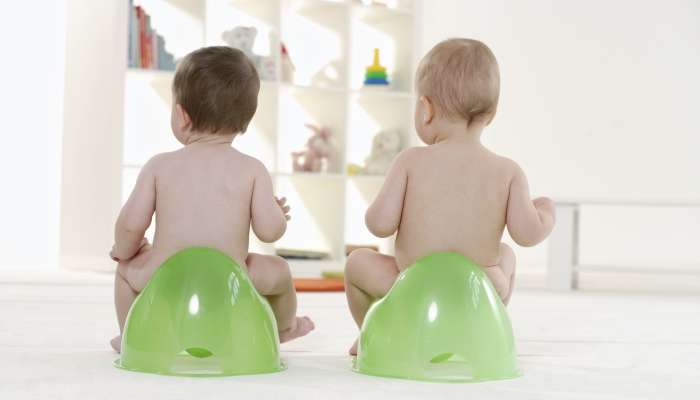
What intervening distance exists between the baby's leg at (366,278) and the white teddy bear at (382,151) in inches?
95.4

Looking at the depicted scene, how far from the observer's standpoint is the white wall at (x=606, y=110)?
188 inches

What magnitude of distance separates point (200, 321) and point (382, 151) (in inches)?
110

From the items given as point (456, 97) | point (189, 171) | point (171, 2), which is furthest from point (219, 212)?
point (171, 2)

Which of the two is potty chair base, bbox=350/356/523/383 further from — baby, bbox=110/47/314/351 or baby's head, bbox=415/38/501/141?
baby's head, bbox=415/38/501/141

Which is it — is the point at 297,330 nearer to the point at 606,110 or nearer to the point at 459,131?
the point at 459,131

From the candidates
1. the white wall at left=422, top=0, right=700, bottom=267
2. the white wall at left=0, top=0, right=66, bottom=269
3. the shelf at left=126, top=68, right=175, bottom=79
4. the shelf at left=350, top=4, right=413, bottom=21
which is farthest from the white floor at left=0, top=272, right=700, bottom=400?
the white wall at left=422, top=0, right=700, bottom=267

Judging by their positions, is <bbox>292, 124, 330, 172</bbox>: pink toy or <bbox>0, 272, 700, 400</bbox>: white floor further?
<bbox>292, 124, 330, 172</bbox>: pink toy

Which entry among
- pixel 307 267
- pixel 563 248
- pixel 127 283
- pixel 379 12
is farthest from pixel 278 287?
pixel 379 12

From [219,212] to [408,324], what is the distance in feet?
1.12

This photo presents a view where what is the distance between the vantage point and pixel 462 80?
3.95ft

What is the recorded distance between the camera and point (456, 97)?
121cm

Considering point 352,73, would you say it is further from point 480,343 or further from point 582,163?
point 480,343

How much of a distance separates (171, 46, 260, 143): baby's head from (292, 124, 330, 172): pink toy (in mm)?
2402

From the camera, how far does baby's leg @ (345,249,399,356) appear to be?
1242 millimetres
